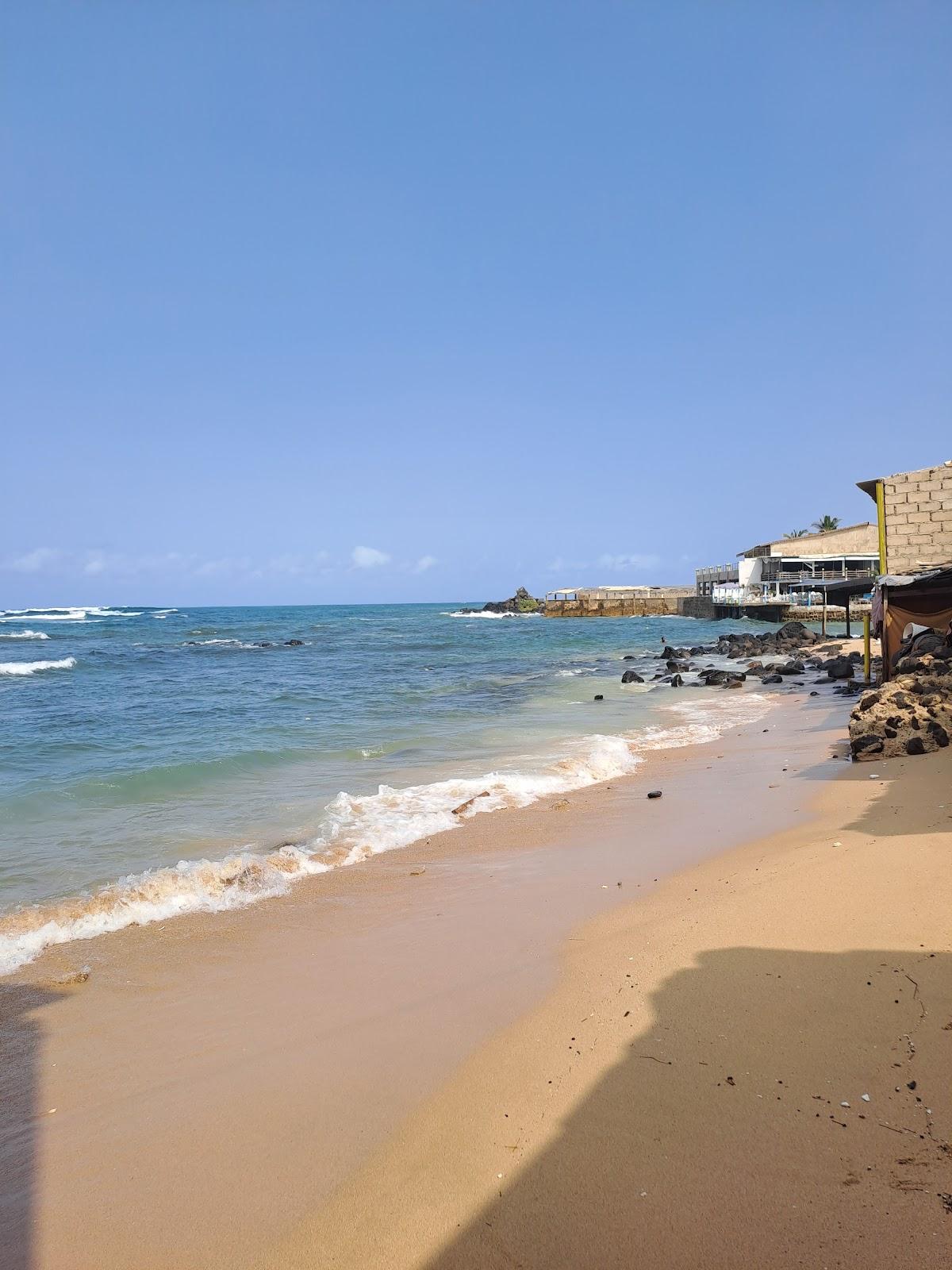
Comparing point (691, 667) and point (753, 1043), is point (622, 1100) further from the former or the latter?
point (691, 667)

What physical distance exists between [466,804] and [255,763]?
15.6ft

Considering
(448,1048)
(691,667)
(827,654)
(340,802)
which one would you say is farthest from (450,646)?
(448,1048)

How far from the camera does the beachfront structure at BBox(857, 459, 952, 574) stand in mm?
16047

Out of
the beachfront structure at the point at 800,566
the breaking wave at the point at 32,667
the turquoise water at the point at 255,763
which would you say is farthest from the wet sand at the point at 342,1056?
the beachfront structure at the point at 800,566

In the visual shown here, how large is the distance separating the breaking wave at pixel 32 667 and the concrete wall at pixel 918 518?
29.4 metres

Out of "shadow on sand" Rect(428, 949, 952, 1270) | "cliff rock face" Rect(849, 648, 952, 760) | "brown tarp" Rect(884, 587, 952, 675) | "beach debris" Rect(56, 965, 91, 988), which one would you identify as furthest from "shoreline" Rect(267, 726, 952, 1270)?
"brown tarp" Rect(884, 587, 952, 675)

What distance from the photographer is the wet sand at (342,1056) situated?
2.69 meters

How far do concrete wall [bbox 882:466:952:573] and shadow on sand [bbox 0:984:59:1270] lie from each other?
1737 centimetres

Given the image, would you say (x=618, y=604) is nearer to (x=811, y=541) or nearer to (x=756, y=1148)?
(x=811, y=541)

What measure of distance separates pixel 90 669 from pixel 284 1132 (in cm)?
3123

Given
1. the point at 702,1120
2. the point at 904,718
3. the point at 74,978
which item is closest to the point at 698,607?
the point at 904,718

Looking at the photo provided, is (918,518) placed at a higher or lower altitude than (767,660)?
higher

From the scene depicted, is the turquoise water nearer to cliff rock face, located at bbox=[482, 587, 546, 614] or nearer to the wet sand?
the wet sand

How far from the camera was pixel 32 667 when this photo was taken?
101ft
